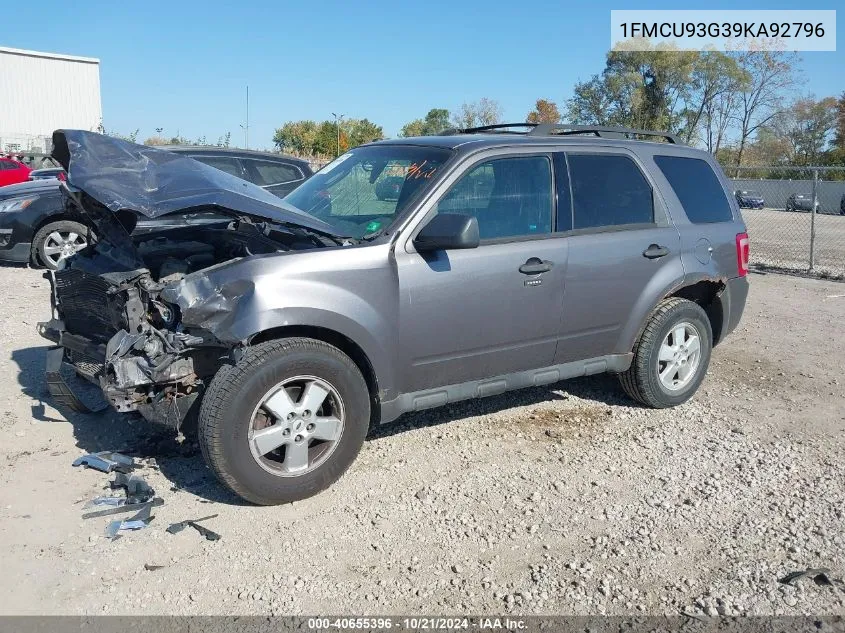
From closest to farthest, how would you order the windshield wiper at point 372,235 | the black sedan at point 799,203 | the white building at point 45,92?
the windshield wiper at point 372,235, the black sedan at point 799,203, the white building at point 45,92

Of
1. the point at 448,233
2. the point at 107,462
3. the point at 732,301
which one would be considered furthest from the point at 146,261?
the point at 732,301

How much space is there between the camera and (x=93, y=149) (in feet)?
13.6

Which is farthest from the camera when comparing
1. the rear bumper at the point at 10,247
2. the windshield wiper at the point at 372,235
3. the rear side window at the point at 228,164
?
the rear bumper at the point at 10,247

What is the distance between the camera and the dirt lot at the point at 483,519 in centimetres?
318

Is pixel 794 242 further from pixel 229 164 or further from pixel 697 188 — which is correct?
pixel 229 164

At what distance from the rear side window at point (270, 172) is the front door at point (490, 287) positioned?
557 centimetres

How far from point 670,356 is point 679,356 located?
102mm

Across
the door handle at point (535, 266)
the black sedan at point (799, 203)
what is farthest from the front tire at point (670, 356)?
the black sedan at point (799, 203)

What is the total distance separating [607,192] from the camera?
5.07 meters

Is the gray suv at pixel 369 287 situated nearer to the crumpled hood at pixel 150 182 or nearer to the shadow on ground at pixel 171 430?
the crumpled hood at pixel 150 182

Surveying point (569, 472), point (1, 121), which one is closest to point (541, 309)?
point (569, 472)

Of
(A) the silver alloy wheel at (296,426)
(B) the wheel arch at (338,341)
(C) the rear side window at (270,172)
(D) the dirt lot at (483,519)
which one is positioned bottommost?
(D) the dirt lot at (483,519)

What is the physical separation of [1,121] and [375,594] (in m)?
53.5

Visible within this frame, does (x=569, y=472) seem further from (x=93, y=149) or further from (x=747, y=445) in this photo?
(x=93, y=149)
